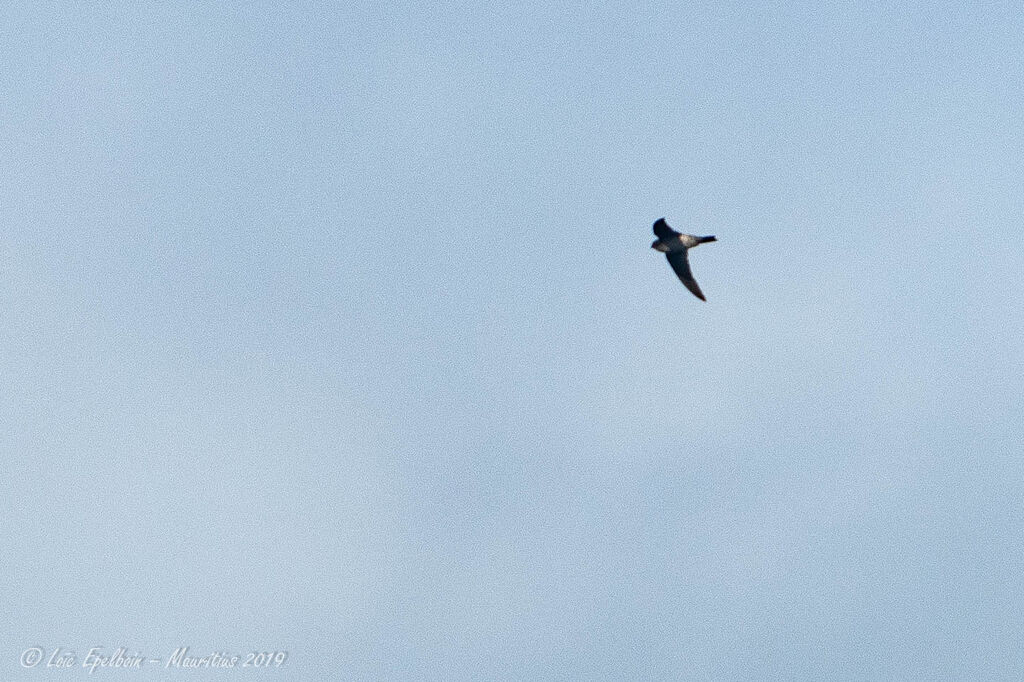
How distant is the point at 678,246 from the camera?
104625 mm

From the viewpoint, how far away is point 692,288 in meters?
107

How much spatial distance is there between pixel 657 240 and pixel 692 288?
19.8ft

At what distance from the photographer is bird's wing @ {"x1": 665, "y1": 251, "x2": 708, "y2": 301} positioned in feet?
347

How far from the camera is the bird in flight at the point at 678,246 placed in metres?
103

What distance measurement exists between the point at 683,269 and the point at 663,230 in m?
5.24

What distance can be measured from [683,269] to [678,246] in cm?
266

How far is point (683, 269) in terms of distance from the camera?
106 metres

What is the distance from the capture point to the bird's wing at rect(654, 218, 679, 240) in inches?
4028

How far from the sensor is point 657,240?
342 ft

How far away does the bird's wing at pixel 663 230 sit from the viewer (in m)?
102

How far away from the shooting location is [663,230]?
103 metres

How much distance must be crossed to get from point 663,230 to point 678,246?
2.70m

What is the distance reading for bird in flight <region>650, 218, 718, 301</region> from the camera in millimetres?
103062
